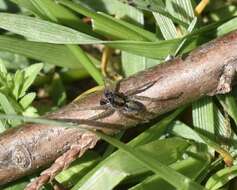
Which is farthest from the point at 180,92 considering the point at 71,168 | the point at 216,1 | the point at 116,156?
the point at 216,1

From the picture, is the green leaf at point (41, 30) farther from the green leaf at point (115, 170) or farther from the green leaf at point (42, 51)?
the green leaf at point (115, 170)

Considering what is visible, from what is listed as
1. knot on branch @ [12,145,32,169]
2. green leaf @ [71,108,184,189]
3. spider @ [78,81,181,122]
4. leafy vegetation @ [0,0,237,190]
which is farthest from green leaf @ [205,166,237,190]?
knot on branch @ [12,145,32,169]

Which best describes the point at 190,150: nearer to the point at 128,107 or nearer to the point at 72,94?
the point at 128,107

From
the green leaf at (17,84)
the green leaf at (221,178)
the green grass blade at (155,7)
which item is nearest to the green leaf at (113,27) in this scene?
the green grass blade at (155,7)

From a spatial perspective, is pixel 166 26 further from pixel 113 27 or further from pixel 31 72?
pixel 31 72

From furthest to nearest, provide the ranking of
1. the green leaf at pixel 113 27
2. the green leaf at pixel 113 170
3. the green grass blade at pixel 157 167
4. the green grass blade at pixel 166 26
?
the green grass blade at pixel 166 26, the green leaf at pixel 113 27, the green leaf at pixel 113 170, the green grass blade at pixel 157 167

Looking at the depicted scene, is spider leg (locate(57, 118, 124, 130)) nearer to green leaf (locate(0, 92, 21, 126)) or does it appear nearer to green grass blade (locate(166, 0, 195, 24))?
green leaf (locate(0, 92, 21, 126))

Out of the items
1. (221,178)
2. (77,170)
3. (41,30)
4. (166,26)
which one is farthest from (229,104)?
(41,30)
